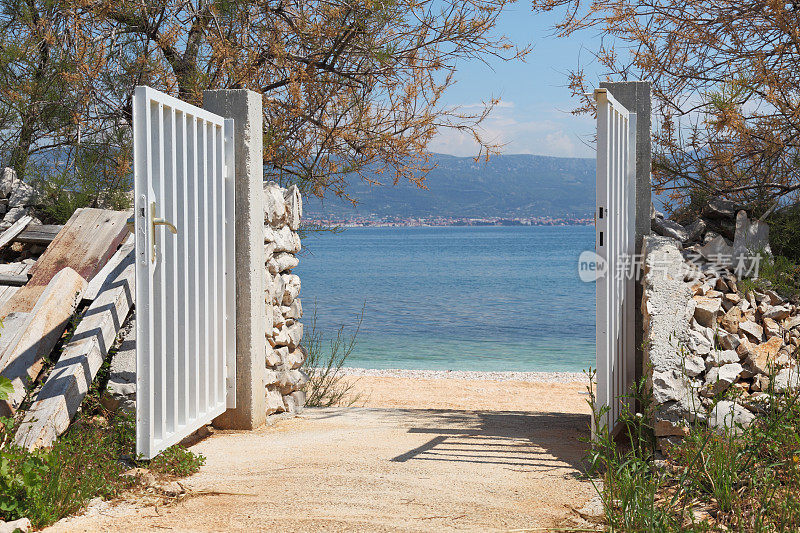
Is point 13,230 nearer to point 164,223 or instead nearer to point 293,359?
point 293,359

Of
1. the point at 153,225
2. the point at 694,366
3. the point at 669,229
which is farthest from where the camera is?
the point at 669,229

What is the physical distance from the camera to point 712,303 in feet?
16.2

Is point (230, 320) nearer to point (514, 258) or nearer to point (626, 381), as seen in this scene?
point (626, 381)

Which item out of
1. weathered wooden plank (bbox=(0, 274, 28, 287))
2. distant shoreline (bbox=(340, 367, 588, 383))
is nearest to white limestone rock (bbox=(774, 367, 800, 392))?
weathered wooden plank (bbox=(0, 274, 28, 287))

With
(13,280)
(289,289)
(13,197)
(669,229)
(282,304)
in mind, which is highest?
(13,197)

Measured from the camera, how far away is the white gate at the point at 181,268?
369 cm

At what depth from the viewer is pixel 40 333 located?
4.73m

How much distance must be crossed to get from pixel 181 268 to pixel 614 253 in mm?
2690

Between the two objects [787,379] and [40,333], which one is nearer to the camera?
[787,379]

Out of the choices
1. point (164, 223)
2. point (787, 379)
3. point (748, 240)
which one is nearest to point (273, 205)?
point (164, 223)

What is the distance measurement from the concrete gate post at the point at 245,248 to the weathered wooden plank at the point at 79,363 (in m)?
0.82

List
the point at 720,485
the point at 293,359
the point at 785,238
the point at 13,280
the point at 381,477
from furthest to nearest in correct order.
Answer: the point at 785,238 < the point at 293,359 < the point at 13,280 < the point at 381,477 < the point at 720,485

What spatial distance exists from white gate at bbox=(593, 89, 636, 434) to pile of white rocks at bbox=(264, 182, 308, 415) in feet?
8.45

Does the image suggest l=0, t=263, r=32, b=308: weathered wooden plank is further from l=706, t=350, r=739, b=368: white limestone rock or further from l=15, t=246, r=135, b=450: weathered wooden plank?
l=706, t=350, r=739, b=368: white limestone rock
